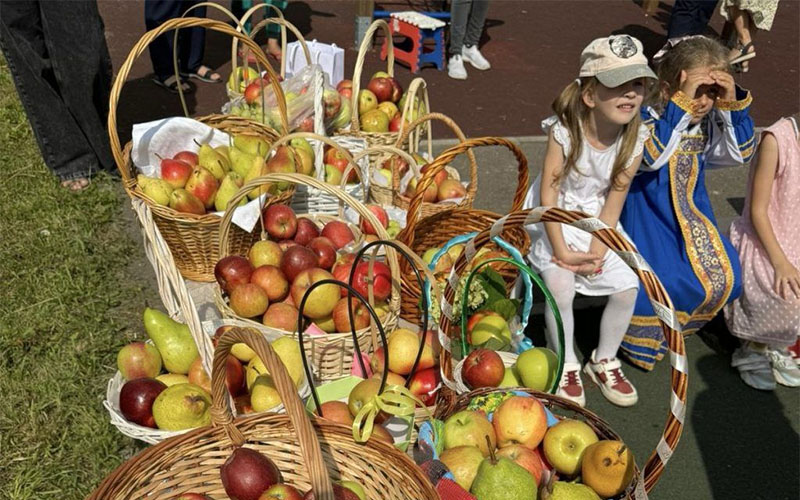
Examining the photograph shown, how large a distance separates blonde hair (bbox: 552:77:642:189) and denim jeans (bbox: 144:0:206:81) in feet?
11.8

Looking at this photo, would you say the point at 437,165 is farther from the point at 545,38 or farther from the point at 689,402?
the point at 545,38

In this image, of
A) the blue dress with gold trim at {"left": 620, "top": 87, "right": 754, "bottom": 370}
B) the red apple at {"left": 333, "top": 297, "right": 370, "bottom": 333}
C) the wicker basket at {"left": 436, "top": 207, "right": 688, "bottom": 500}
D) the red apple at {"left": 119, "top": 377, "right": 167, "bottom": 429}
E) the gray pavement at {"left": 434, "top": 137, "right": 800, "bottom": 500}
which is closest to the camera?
the wicker basket at {"left": 436, "top": 207, "right": 688, "bottom": 500}

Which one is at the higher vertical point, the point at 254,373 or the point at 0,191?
the point at 254,373

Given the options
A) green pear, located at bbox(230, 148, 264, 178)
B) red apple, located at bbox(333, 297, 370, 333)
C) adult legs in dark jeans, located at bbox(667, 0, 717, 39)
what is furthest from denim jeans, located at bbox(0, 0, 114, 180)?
adult legs in dark jeans, located at bbox(667, 0, 717, 39)

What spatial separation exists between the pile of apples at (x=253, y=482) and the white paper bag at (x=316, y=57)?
131 inches

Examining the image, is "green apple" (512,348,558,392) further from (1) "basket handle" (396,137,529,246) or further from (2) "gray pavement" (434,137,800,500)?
(2) "gray pavement" (434,137,800,500)

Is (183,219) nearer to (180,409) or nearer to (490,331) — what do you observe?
(180,409)

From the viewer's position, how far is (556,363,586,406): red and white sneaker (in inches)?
120

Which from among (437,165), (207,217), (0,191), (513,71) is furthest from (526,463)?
(513,71)

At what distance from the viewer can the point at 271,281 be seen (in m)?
2.66

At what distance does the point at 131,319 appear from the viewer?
3.30 meters

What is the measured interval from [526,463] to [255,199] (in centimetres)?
181

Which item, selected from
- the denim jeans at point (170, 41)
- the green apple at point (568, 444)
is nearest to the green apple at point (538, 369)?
the green apple at point (568, 444)

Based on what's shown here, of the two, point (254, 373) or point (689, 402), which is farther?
point (689, 402)
